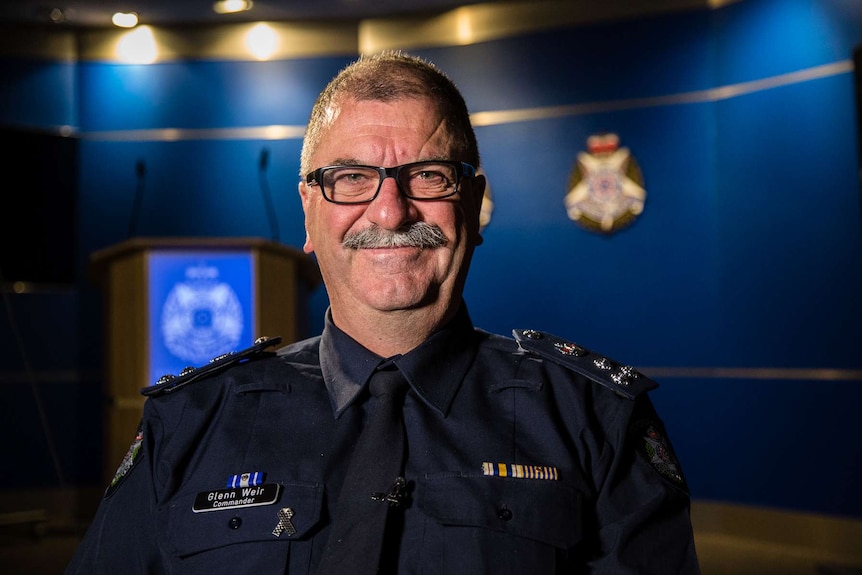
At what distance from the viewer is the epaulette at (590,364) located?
1452 mm

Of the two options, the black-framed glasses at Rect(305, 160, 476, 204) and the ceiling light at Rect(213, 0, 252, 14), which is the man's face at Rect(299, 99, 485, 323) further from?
the ceiling light at Rect(213, 0, 252, 14)

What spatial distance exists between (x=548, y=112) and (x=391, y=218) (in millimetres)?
4263

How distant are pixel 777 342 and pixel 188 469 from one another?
387 centimetres

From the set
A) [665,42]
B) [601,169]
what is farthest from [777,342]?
[665,42]

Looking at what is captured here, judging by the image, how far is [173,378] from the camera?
155 cm

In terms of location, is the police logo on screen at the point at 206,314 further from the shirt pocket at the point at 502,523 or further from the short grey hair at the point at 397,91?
the shirt pocket at the point at 502,523

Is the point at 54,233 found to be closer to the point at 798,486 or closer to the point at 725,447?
the point at 725,447

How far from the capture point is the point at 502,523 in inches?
53.2

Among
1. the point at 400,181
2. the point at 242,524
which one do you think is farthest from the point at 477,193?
the point at 242,524

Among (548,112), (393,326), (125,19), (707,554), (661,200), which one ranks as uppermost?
(125,19)

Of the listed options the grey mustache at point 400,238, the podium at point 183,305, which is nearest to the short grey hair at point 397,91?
the grey mustache at point 400,238

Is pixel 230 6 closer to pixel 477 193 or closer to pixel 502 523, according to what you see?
pixel 477 193

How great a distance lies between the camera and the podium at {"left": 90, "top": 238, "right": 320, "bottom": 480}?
11.9ft

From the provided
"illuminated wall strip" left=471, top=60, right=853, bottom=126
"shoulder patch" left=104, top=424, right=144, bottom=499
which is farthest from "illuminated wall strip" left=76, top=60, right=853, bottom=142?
"shoulder patch" left=104, top=424, right=144, bottom=499
